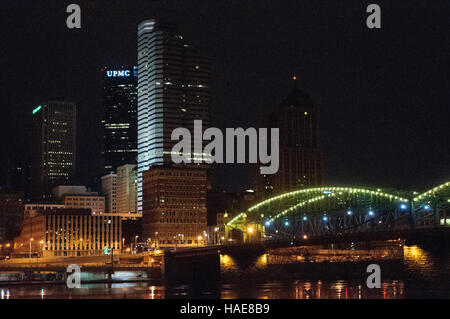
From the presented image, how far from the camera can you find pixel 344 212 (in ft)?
498

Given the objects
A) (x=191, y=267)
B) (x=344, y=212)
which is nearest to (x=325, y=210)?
(x=344, y=212)

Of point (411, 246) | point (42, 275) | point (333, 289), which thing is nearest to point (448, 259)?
point (411, 246)

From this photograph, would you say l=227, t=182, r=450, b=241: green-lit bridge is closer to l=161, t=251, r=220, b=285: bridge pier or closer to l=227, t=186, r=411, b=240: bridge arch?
l=227, t=186, r=411, b=240: bridge arch

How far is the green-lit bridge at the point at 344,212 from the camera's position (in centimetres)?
12900

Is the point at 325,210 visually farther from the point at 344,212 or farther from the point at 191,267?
the point at 191,267

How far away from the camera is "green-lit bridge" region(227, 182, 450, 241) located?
423 feet

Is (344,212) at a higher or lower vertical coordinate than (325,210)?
lower

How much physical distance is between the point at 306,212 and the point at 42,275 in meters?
58.4

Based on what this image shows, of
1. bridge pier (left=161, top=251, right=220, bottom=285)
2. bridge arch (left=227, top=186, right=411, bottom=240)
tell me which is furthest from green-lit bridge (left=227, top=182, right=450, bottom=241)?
bridge pier (left=161, top=251, right=220, bottom=285)

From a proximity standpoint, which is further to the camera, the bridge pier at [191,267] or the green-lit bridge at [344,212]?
the bridge pier at [191,267]

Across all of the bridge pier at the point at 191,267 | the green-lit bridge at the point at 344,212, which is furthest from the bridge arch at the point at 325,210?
the bridge pier at the point at 191,267

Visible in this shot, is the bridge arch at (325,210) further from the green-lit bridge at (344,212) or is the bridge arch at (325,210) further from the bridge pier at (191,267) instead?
the bridge pier at (191,267)

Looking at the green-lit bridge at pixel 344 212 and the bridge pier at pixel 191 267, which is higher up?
the green-lit bridge at pixel 344 212
